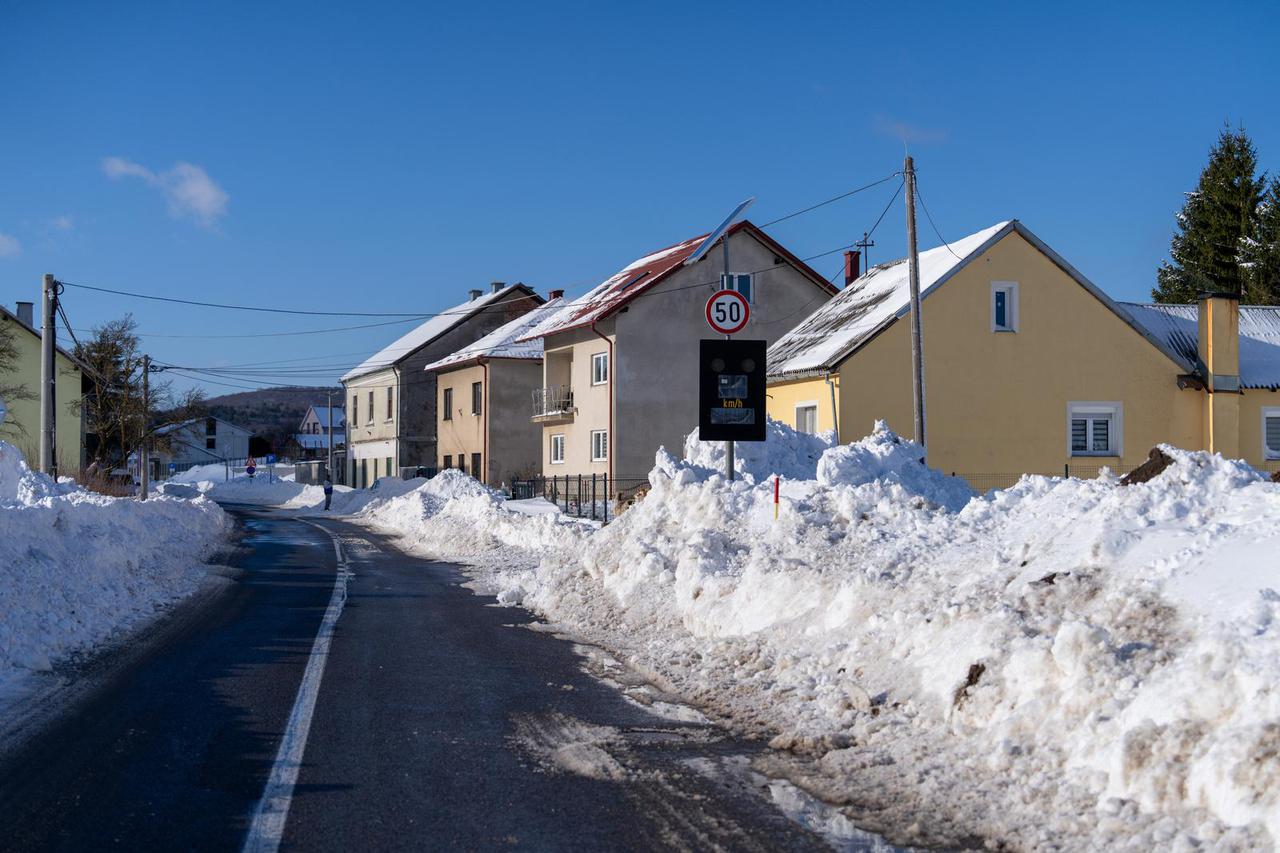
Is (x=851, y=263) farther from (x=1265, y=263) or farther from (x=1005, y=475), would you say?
(x=1265, y=263)

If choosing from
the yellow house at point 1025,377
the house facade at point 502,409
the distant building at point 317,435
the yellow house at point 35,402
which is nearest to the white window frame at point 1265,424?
the yellow house at point 1025,377

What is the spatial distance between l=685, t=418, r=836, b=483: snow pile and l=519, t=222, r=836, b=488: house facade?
521 inches

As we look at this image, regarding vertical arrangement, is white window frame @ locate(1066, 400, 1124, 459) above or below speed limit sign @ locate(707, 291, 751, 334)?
below

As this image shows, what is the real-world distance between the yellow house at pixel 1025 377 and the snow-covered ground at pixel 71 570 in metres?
16.5

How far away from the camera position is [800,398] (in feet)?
100

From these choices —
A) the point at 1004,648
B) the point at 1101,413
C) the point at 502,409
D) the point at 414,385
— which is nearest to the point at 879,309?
the point at 1101,413

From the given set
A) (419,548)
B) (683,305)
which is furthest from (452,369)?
(419,548)

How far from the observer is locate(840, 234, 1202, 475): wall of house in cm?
2891

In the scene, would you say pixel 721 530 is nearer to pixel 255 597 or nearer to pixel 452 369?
pixel 255 597

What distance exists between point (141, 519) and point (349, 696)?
46.6 feet

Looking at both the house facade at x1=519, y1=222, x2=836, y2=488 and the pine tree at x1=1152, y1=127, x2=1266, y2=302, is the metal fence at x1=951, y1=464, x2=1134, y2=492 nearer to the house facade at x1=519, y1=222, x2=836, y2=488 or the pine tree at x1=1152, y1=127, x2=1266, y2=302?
the house facade at x1=519, y1=222, x2=836, y2=488

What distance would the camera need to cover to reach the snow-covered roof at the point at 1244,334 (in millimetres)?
31594

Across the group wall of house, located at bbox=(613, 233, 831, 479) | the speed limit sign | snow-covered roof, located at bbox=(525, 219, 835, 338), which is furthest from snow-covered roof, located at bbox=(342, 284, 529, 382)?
the speed limit sign

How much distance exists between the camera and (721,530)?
549 inches
